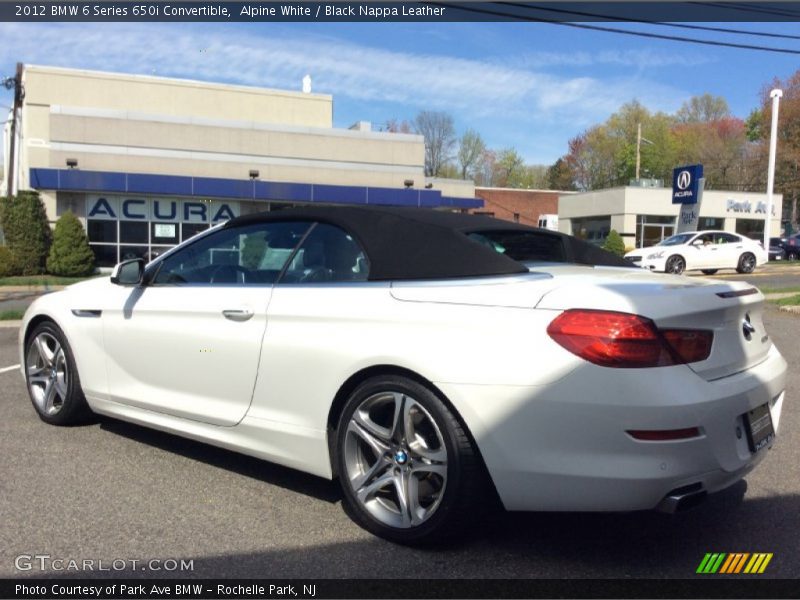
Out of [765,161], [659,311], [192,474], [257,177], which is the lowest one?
[192,474]

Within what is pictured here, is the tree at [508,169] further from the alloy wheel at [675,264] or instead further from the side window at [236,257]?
the side window at [236,257]

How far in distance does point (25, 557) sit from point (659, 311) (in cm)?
283

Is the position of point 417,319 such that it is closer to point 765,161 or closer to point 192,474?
point 192,474

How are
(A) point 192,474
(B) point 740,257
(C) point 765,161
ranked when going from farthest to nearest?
(C) point 765,161 → (B) point 740,257 → (A) point 192,474

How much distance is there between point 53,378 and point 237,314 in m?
2.03

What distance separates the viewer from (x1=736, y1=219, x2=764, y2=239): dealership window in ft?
154

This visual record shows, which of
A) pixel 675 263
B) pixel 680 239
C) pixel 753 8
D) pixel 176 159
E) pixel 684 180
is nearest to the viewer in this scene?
pixel 753 8

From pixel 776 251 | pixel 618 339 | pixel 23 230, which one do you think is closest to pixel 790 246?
pixel 776 251

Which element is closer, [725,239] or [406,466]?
[406,466]

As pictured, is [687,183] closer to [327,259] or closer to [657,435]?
[327,259]

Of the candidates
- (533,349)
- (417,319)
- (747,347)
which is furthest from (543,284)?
(747,347)

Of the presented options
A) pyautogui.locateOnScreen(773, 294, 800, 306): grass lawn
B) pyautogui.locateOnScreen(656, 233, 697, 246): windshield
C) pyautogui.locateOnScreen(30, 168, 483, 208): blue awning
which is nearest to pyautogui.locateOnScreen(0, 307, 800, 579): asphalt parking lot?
pyautogui.locateOnScreen(773, 294, 800, 306): grass lawn

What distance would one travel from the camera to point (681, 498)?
2799mm

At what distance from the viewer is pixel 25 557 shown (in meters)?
3.05
